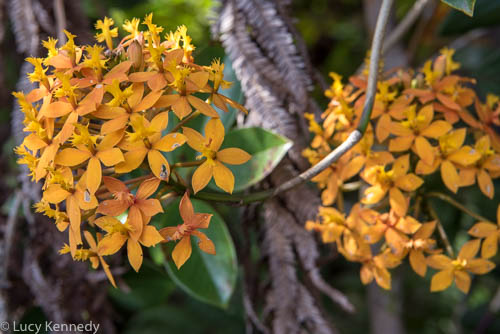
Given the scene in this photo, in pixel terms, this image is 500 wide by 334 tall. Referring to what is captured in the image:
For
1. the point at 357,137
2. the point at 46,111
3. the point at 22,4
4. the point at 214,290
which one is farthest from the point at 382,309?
the point at 22,4

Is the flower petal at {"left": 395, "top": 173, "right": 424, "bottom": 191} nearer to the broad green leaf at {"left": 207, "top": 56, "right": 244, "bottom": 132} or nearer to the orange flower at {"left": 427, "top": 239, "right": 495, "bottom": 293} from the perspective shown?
the orange flower at {"left": 427, "top": 239, "right": 495, "bottom": 293}

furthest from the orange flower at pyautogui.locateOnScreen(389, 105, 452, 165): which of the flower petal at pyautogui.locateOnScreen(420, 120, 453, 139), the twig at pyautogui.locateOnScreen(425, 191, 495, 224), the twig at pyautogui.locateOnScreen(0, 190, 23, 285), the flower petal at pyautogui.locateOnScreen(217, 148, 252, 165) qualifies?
the twig at pyautogui.locateOnScreen(0, 190, 23, 285)

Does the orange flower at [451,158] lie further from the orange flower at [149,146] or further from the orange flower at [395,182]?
the orange flower at [149,146]

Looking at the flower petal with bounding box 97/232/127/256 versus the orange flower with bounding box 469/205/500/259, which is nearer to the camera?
the flower petal with bounding box 97/232/127/256

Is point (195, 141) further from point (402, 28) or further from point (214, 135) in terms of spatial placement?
point (402, 28)

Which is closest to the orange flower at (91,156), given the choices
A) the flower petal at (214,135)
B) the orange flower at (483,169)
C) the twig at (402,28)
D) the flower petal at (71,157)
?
the flower petal at (71,157)

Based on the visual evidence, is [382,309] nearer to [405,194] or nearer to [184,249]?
[405,194]

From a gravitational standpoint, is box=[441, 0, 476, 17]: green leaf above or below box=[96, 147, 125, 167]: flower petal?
above
